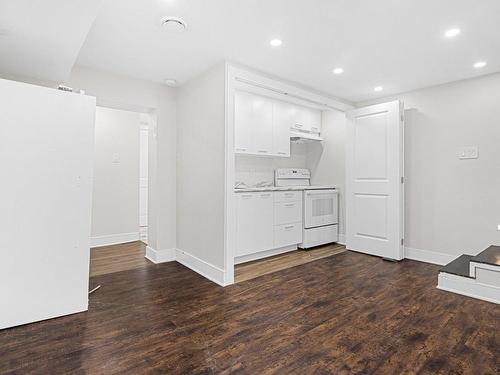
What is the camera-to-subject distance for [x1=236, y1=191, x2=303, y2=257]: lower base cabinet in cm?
358

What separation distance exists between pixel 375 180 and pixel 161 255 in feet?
10.5

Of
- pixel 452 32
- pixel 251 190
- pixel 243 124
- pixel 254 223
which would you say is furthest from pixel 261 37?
pixel 254 223

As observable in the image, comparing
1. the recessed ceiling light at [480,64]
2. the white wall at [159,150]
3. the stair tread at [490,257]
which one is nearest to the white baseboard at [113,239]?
the white wall at [159,150]

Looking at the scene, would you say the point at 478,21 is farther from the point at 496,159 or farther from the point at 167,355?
the point at 167,355

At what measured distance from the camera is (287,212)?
410cm

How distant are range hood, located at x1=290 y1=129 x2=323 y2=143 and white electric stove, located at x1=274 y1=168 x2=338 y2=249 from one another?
0.53 metres

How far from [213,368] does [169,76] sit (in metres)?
3.13

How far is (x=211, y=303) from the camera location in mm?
2479

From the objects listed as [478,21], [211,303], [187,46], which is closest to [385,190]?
[478,21]

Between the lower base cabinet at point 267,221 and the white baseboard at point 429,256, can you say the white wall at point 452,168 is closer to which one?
the white baseboard at point 429,256

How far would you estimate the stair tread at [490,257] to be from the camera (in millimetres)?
2700

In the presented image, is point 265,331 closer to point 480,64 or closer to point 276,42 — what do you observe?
point 276,42

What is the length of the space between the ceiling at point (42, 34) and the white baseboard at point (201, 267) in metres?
2.41

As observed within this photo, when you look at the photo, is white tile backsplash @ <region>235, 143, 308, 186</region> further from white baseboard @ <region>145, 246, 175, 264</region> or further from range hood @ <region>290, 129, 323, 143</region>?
white baseboard @ <region>145, 246, 175, 264</region>
